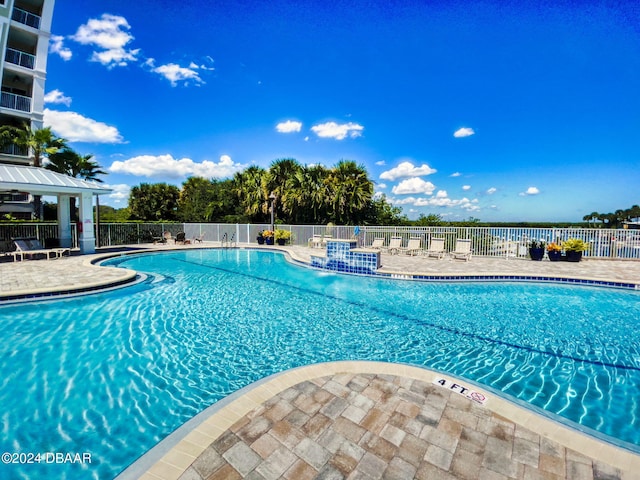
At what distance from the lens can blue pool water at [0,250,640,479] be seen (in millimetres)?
2703

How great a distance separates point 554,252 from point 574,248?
623 millimetres

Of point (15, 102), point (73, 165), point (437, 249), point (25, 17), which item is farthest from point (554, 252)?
point (25, 17)

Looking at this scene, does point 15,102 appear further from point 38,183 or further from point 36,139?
point 38,183

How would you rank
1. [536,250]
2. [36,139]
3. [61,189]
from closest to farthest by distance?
[61,189]
[536,250]
[36,139]

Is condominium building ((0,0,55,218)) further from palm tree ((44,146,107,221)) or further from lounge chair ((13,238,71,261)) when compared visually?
lounge chair ((13,238,71,261))

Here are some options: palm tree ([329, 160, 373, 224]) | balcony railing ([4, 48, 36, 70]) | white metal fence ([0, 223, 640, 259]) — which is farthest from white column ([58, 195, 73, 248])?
palm tree ([329, 160, 373, 224])

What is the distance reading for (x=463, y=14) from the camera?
9.55 metres

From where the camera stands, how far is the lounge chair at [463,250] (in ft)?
38.8

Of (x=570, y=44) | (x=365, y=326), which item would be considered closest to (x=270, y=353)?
(x=365, y=326)

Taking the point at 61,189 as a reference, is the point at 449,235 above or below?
below

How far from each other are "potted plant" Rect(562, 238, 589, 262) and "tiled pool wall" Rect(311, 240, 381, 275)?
306 inches

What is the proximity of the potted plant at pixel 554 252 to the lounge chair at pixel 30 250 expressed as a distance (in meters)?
19.6

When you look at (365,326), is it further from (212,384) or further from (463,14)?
(463,14)

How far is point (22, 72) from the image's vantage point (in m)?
18.5
